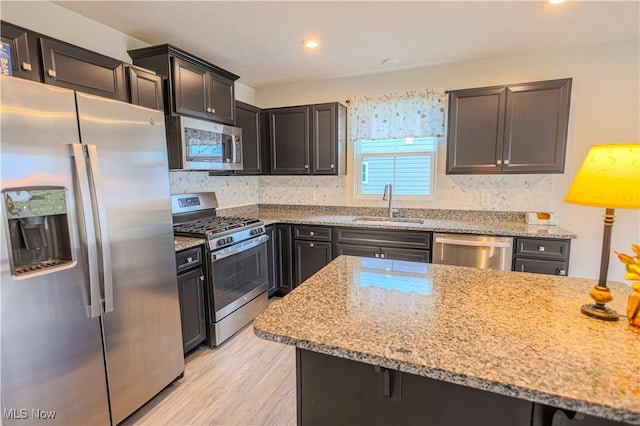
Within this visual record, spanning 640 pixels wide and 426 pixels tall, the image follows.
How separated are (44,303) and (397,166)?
127 inches

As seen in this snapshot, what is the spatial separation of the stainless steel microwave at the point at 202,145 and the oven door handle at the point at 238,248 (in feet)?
2.33

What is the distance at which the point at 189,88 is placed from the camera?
2580 millimetres

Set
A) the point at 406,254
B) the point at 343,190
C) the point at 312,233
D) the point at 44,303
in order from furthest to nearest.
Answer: the point at 343,190, the point at 312,233, the point at 406,254, the point at 44,303

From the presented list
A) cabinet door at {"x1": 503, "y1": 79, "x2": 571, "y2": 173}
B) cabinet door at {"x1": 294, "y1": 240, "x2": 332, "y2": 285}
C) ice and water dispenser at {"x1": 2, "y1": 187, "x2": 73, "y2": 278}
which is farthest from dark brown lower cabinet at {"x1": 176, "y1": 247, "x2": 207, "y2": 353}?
cabinet door at {"x1": 503, "y1": 79, "x2": 571, "y2": 173}

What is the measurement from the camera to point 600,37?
8.85 ft

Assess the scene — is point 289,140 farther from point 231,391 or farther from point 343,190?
point 231,391

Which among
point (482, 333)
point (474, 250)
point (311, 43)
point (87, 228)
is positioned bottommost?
point (474, 250)

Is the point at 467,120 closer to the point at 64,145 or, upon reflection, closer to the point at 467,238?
the point at 467,238

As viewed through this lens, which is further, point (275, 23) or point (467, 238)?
point (467, 238)

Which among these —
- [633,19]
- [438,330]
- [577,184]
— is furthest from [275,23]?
[633,19]

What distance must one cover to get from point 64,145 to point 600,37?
3.90 metres

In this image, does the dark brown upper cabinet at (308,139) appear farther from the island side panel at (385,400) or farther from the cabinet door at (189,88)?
the island side panel at (385,400)

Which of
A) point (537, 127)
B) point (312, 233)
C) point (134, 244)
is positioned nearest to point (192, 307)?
point (134, 244)

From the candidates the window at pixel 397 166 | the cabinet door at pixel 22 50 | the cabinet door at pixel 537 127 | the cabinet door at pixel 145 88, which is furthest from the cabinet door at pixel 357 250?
the cabinet door at pixel 22 50
